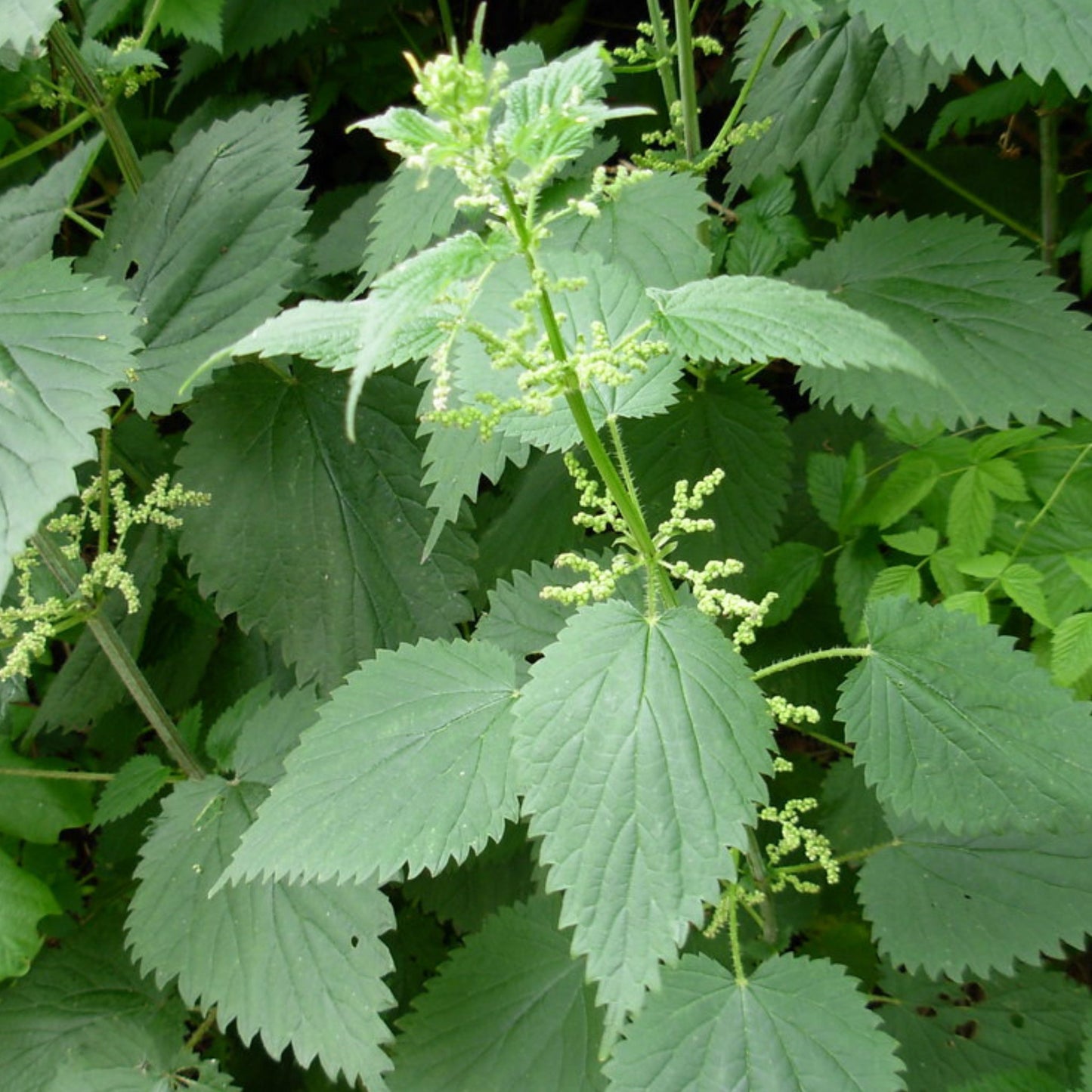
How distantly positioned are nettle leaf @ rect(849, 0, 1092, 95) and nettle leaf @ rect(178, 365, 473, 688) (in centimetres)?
99

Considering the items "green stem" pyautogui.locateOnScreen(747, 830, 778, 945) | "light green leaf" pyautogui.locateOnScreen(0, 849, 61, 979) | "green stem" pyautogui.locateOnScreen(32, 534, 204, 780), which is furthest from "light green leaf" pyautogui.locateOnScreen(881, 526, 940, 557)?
"light green leaf" pyautogui.locateOnScreen(0, 849, 61, 979)

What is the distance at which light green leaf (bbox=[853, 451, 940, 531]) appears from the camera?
5.75 ft

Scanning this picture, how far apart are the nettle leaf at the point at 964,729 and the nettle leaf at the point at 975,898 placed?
8.3 inches

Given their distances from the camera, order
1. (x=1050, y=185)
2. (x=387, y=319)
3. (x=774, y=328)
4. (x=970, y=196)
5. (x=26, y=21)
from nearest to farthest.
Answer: (x=387, y=319), (x=774, y=328), (x=26, y=21), (x=1050, y=185), (x=970, y=196)

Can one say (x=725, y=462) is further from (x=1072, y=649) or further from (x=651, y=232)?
(x=1072, y=649)

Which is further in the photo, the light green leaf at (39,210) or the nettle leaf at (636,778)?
the light green leaf at (39,210)

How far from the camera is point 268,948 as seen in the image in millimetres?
1598

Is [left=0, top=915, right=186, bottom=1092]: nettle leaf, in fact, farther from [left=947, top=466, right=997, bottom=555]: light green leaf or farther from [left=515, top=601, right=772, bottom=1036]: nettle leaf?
[left=947, top=466, right=997, bottom=555]: light green leaf

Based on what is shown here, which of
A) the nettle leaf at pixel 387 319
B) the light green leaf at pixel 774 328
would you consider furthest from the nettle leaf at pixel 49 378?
the light green leaf at pixel 774 328

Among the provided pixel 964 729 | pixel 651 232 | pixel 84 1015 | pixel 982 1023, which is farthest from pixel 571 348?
pixel 84 1015

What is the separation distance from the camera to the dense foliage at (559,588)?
1083mm

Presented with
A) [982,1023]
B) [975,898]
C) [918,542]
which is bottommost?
[982,1023]

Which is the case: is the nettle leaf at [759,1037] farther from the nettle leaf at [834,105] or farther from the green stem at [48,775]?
the nettle leaf at [834,105]

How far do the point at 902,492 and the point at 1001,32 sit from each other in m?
0.69
